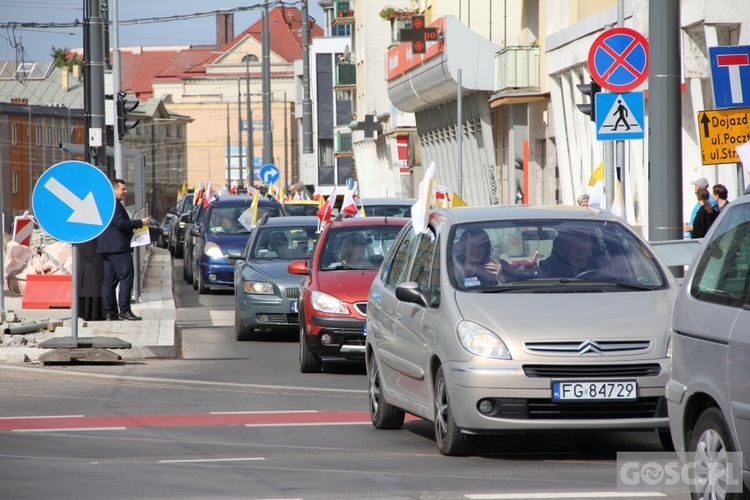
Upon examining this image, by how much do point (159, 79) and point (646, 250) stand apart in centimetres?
14661

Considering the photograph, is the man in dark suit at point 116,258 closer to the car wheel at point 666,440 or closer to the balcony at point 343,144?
the car wheel at point 666,440

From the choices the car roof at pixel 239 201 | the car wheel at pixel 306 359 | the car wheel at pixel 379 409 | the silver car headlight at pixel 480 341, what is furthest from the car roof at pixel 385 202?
the silver car headlight at pixel 480 341

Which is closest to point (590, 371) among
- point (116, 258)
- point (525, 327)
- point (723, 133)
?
point (525, 327)

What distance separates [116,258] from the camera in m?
19.6

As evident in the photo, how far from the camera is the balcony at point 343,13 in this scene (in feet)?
289

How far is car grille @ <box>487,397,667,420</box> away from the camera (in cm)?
839

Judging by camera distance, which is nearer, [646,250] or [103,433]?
[646,250]

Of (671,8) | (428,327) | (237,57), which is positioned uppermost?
(237,57)

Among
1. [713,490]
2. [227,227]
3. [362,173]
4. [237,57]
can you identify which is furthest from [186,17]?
[237,57]

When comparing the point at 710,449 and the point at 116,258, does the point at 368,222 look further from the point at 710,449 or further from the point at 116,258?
the point at 710,449

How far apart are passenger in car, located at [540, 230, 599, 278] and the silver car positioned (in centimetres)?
1

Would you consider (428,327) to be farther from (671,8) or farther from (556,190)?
(556,190)

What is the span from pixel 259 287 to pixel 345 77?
79.3 metres

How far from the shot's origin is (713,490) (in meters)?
6.25
